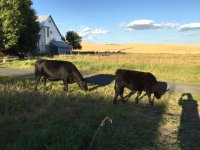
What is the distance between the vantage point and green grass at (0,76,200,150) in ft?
23.3

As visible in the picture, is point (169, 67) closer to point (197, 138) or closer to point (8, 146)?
point (197, 138)

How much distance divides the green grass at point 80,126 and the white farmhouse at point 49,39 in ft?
194

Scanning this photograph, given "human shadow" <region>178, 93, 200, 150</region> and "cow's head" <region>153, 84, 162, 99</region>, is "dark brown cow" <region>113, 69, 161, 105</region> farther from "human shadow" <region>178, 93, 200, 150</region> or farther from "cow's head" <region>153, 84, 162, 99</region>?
"human shadow" <region>178, 93, 200, 150</region>

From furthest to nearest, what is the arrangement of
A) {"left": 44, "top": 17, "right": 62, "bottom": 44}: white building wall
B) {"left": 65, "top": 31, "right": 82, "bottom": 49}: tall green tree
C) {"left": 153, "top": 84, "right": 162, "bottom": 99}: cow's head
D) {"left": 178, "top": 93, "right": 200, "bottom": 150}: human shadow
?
{"left": 65, "top": 31, "right": 82, "bottom": 49}: tall green tree → {"left": 44, "top": 17, "right": 62, "bottom": 44}: white building wall → {"left": 153, "top": 84, "right": 162, "bottom": 99}: cow's head → {"left": 178, "top": 93, "right": 200, "bottom": 150}: human shadow

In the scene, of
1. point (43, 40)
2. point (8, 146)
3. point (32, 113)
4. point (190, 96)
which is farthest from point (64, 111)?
point (43, 40)

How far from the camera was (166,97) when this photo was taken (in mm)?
15930

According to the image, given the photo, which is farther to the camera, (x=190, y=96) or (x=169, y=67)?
(x=169, y=67)

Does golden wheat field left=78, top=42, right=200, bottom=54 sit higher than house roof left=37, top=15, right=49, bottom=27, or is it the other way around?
house roof left=37, top=15, right=49, bottom=27

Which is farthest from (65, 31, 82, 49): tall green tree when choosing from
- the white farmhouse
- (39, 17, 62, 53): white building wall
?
the white farmhouse

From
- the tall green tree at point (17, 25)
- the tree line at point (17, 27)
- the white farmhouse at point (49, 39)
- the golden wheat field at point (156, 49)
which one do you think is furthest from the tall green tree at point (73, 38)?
the tall green tree at point (17, 25)

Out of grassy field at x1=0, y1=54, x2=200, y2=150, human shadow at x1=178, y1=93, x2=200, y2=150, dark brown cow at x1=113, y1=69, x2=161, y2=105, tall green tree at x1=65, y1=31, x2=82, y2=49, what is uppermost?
tall green tree at x1=65, y1=31, x2=82, y2=49

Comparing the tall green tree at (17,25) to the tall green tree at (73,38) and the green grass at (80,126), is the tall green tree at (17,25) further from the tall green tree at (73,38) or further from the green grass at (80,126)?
the green grass at (80,126)

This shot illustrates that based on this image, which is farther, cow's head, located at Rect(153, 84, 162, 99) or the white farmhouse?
the white farmhouse

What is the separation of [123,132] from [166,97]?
26.5 feet
